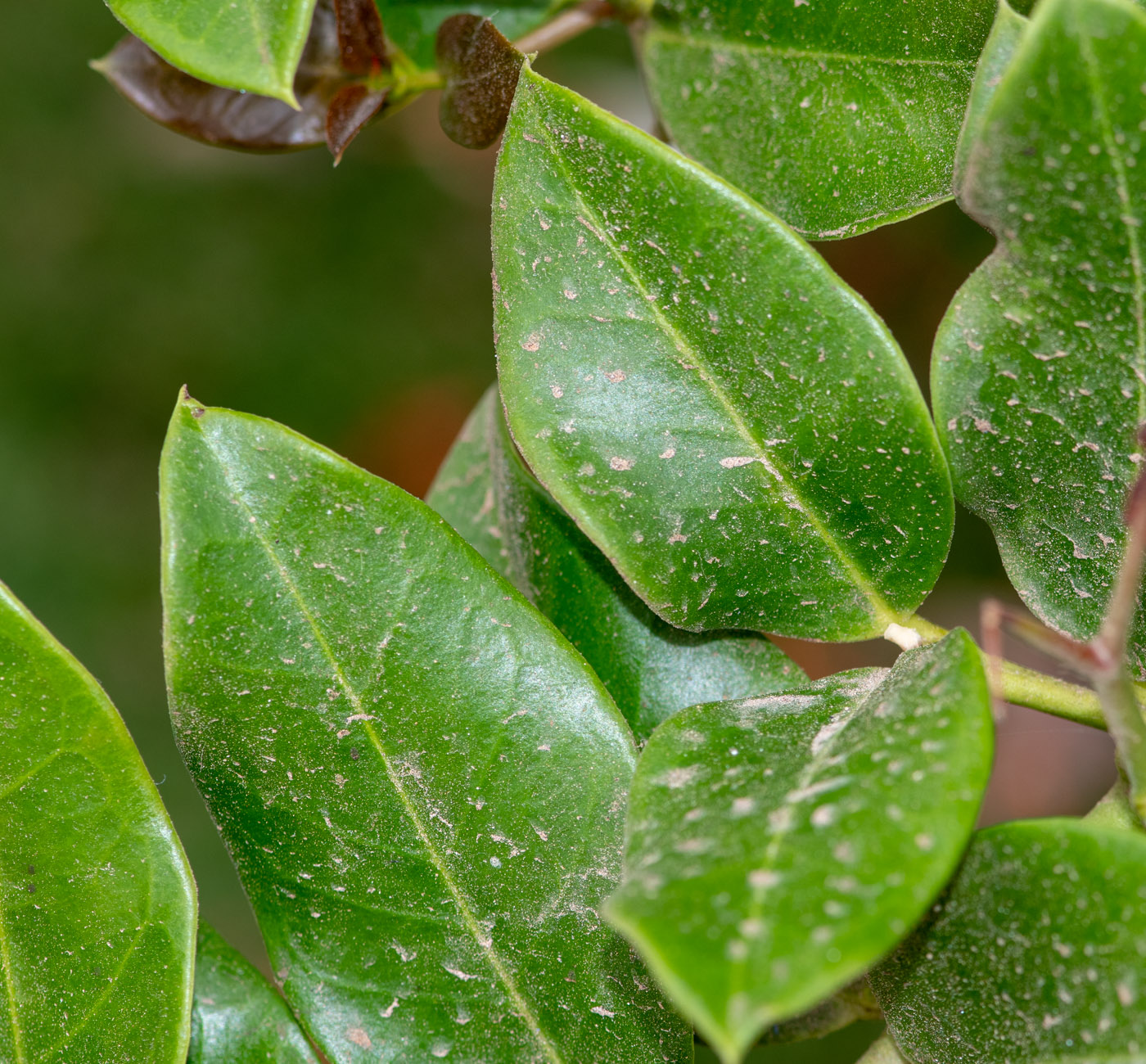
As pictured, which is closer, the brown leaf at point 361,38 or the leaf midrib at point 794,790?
the leaf midrib at point 794,790

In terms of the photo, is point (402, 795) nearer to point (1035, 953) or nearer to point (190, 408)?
point (190, 408)

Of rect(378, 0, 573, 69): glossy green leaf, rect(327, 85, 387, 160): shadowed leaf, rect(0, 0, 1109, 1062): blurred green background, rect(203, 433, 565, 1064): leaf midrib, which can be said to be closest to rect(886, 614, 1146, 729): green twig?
rect(203, 433, 565, 1064): leaf midrib

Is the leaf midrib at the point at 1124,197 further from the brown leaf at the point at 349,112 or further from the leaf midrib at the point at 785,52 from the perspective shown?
the brown leaf at the point at 349,112

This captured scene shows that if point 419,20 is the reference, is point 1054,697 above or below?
below

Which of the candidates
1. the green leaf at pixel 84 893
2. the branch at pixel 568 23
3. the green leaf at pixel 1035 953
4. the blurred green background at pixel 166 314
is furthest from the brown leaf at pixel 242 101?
the blurred green background at pixel 166 314

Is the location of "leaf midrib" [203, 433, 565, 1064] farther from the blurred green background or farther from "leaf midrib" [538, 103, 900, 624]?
the blurred green background

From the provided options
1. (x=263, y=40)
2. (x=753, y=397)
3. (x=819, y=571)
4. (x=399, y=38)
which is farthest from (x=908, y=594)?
(x=399, y=38)

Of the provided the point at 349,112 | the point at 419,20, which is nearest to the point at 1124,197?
the point at 349,112
